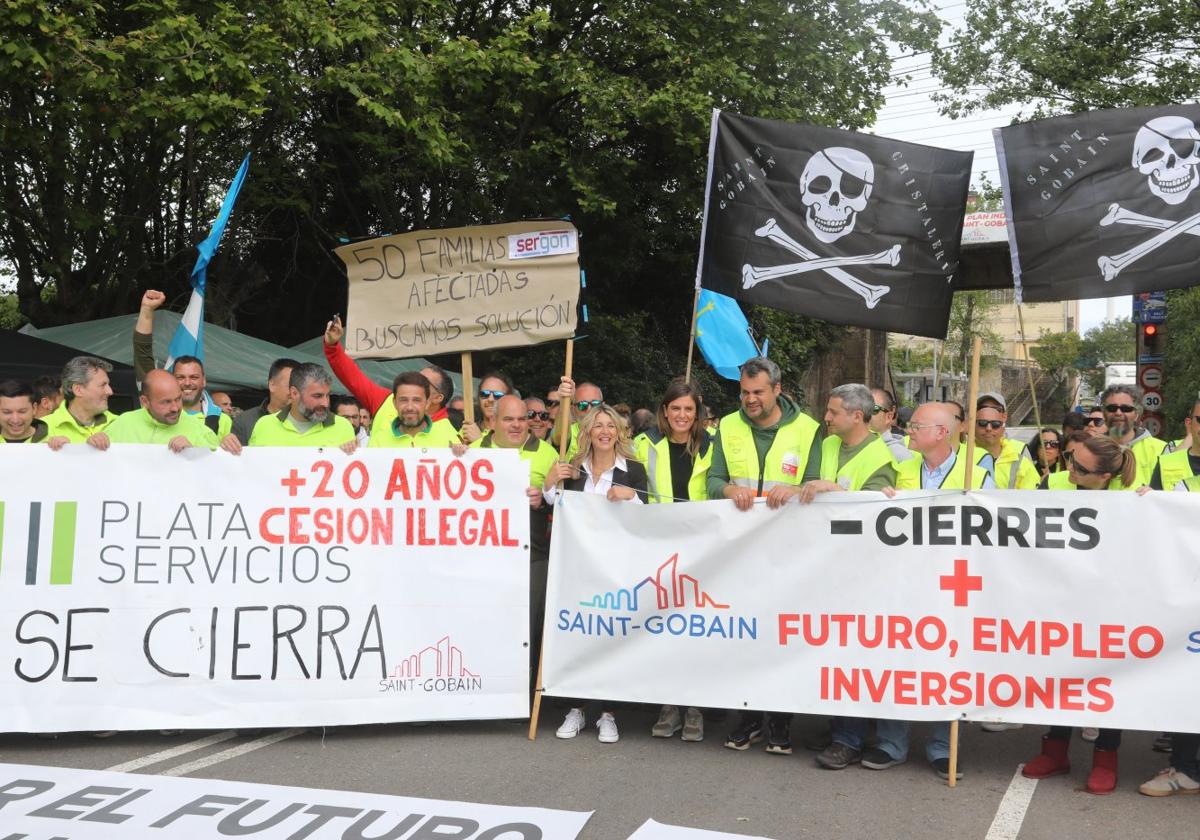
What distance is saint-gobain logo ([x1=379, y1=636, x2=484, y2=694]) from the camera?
19.6 ft

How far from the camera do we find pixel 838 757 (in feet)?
18.2

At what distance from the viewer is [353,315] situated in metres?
7.07

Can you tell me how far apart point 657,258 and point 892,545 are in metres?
16.1

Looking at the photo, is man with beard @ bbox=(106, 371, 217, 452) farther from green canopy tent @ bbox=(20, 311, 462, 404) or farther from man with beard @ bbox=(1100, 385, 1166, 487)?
green canopy tent @ bbox=(20, 311, 462, 404)

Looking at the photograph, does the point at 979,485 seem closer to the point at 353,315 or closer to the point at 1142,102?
the point at 353,315

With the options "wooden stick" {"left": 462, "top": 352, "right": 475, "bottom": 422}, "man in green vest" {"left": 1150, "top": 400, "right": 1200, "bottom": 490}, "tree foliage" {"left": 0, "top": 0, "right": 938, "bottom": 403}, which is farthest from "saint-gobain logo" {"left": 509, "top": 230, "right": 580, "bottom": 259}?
"tree foliage" {"left": 0, "top": 0, "right": 938, "bottom": 403}

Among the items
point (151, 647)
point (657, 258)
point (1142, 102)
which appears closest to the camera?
point (151, 647)

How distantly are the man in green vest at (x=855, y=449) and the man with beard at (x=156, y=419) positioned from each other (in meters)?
3.24

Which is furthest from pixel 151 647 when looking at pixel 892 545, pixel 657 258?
pixel 657 258

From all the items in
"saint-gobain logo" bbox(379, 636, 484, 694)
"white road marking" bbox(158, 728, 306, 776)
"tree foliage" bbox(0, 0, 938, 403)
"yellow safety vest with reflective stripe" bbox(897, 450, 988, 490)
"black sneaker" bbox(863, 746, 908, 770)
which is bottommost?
"white road marking" bbox(158, 728, 306, 776)

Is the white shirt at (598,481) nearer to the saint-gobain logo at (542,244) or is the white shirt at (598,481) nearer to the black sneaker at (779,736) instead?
the saint-gobain logo at (542,244)

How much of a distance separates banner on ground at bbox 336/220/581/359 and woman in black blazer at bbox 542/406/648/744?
2.01 feet

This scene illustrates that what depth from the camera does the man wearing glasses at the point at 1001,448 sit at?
7277mm

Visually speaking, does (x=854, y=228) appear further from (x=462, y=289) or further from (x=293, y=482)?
(x=293, y=482)
